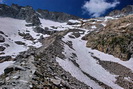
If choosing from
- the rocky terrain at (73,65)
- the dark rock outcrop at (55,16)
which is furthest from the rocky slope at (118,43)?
the dark rock outcrop at (55,16)

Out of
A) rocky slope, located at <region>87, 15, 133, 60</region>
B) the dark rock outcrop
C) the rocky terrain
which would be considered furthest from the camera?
the dark rock outcrop

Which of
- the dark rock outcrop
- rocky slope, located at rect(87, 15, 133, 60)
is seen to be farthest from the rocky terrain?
the dark rock outcrop

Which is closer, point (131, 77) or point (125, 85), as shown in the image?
point (125, 85)

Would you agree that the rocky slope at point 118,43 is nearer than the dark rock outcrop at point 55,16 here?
Yes

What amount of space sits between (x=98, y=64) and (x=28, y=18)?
109828 millimetres

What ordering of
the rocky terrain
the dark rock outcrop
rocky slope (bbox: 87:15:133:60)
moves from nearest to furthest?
1. the rocky terrain
2. rocky slope (bbox: 87:15:133:60)
3. the dark rock outcrop

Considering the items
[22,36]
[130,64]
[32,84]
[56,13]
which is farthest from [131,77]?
[56,13]

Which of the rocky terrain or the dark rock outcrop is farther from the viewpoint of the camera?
the dark rock outcrop

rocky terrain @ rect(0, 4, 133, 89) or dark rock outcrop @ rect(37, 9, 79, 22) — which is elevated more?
dark rock outcrop @ rect(37, 9, 79, 22)

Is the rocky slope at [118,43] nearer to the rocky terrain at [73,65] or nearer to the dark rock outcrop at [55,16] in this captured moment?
the rocky terrain at [73,65]

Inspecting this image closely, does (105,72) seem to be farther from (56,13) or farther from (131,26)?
(56,13)

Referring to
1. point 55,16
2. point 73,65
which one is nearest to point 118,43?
point 73,65

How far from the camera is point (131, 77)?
2644 cm

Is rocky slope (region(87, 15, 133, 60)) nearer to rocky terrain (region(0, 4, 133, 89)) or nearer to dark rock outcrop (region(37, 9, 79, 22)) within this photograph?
rocky terrain (region(0, 4, 133, 89))
